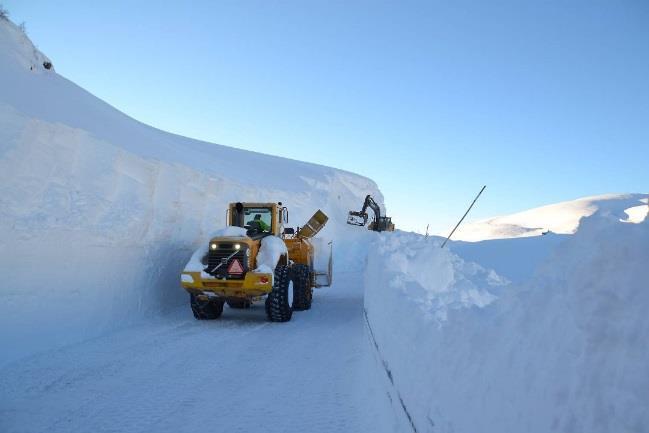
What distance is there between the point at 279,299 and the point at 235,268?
3.37 feet

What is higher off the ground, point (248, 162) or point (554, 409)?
point (248, 162)

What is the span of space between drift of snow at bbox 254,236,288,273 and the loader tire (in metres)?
0.23

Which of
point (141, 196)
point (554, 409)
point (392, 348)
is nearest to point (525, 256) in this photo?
point (141, 196)

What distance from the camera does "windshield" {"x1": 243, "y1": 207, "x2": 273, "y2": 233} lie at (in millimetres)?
10312

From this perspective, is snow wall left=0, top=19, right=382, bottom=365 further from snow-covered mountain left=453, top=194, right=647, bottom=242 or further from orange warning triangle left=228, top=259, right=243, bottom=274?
snow-covered mountain left=453, top=194, right=647, bottom=242

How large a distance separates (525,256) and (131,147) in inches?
636

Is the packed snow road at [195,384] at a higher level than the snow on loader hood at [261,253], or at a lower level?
lower

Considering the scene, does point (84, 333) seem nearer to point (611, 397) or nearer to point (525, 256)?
point (611, 397)

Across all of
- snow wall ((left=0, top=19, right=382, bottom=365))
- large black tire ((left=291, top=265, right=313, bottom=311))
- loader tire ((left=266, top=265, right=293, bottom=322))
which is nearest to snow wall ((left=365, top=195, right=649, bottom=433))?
snow wall ((left=0, top=19, right=382, bottom=365))

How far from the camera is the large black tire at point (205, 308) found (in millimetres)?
8891

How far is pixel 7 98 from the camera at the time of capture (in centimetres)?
671

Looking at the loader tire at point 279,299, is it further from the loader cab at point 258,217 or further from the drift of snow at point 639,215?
the drift of snow at point 639,215

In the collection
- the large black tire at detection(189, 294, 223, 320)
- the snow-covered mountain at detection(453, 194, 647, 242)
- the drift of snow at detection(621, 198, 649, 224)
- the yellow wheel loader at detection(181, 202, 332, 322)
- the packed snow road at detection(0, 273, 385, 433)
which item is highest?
the snow-covered mountain at detection(453, 194, 647, 242)

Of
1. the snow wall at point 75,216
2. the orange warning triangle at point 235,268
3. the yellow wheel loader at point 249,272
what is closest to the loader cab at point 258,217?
the yellow wheel loader at point 249,272
